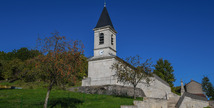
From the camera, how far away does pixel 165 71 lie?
5669cm

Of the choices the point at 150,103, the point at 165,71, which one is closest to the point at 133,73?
the point at 150,103

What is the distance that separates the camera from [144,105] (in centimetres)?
2075

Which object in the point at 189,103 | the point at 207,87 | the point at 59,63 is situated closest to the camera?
the point at 59,63

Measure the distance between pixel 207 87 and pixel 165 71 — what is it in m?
12.7

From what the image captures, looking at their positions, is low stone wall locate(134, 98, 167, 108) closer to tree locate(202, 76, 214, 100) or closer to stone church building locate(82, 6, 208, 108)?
stone church building locate(82, 6, 208, 108)

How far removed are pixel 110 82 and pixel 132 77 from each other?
605 cm

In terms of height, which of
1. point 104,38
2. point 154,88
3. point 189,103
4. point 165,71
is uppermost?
point 104,38

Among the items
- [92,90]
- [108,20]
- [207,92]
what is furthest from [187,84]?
[92,90]

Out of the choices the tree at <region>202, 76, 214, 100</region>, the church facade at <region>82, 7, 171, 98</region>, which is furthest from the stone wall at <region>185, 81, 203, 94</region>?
the church facade at <region>82, 7, 171, 98</region>

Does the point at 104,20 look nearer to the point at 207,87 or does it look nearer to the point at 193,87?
the point at 207,87

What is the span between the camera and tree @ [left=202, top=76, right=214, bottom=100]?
2115 inches

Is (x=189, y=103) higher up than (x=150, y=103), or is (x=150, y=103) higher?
(x=150, y=103)

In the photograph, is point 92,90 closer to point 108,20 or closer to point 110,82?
point 110,82

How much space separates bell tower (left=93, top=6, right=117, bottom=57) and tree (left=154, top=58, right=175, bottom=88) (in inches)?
995
